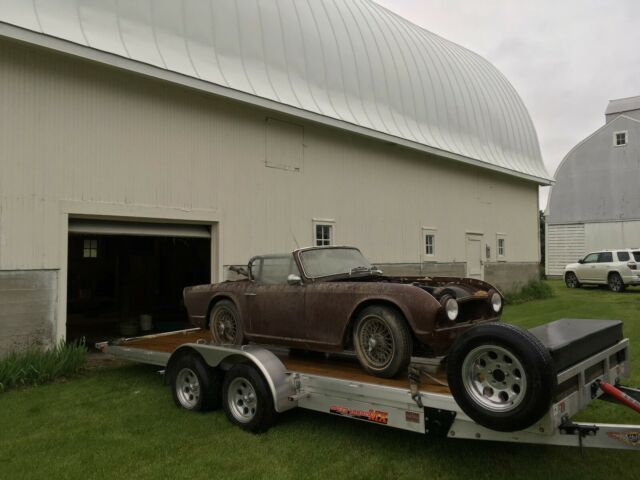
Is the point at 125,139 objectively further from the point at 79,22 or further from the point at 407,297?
the point at 407,297

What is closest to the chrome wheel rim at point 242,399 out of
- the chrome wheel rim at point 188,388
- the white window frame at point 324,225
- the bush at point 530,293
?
the chrome wheel rim at point 188,388

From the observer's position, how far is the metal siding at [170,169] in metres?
7.73

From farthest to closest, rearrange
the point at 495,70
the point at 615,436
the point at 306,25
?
1. the point at 495,70
2. the point at 306,25
3. the point at 615,436

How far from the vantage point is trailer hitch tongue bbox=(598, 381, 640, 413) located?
12.5 ft

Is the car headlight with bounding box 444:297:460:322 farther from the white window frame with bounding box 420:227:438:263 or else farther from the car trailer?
the white window frame with bounding box 420:227:438:263

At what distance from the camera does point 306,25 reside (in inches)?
463

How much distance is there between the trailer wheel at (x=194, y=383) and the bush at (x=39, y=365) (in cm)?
256

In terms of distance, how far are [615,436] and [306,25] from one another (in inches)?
417

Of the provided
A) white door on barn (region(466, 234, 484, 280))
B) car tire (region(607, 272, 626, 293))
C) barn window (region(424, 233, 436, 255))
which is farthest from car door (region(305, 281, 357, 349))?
car tire (region(607, 272, 626, 293))

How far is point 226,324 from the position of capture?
6652 millimetres

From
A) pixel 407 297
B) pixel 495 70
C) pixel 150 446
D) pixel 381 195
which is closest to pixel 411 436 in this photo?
pixel 407 297

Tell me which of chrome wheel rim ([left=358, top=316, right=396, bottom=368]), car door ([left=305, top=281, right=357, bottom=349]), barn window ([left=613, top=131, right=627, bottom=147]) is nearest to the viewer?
chrome wheel rim ([left=358, top=316, right=396, bottom=368])

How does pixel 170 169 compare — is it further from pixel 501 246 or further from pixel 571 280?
pixel 571 280

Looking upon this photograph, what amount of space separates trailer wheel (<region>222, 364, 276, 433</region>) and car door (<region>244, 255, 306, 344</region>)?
2.42ft
